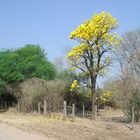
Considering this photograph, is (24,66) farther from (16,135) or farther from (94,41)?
(16,135)

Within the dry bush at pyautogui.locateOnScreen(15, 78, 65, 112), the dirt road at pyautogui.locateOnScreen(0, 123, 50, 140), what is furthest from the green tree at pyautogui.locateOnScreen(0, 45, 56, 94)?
the dirt road at pyautogui.locateOnScreen(0, 123, 50, 140)

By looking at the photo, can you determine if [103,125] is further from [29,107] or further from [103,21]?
[29,107]

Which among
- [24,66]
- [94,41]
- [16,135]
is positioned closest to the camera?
[16,135]

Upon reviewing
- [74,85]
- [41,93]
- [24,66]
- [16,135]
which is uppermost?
[24,66]

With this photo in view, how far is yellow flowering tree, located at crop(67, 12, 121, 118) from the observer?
3488cm

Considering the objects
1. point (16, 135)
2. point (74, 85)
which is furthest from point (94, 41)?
point (16, 135)

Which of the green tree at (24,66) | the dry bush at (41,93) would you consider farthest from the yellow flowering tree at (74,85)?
the green tree at (24,66)

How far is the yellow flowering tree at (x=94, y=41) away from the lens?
114 ft

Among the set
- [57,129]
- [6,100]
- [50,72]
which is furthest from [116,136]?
[6,100]

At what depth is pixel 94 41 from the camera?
35.2 metres

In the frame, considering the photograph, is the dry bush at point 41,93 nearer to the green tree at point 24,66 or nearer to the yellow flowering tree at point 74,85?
the yellow flowering tree at point 74,85

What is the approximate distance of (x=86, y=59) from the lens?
3603 cm

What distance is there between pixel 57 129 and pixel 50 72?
74.2 ft

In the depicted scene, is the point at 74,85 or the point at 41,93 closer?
the point at 74,85
